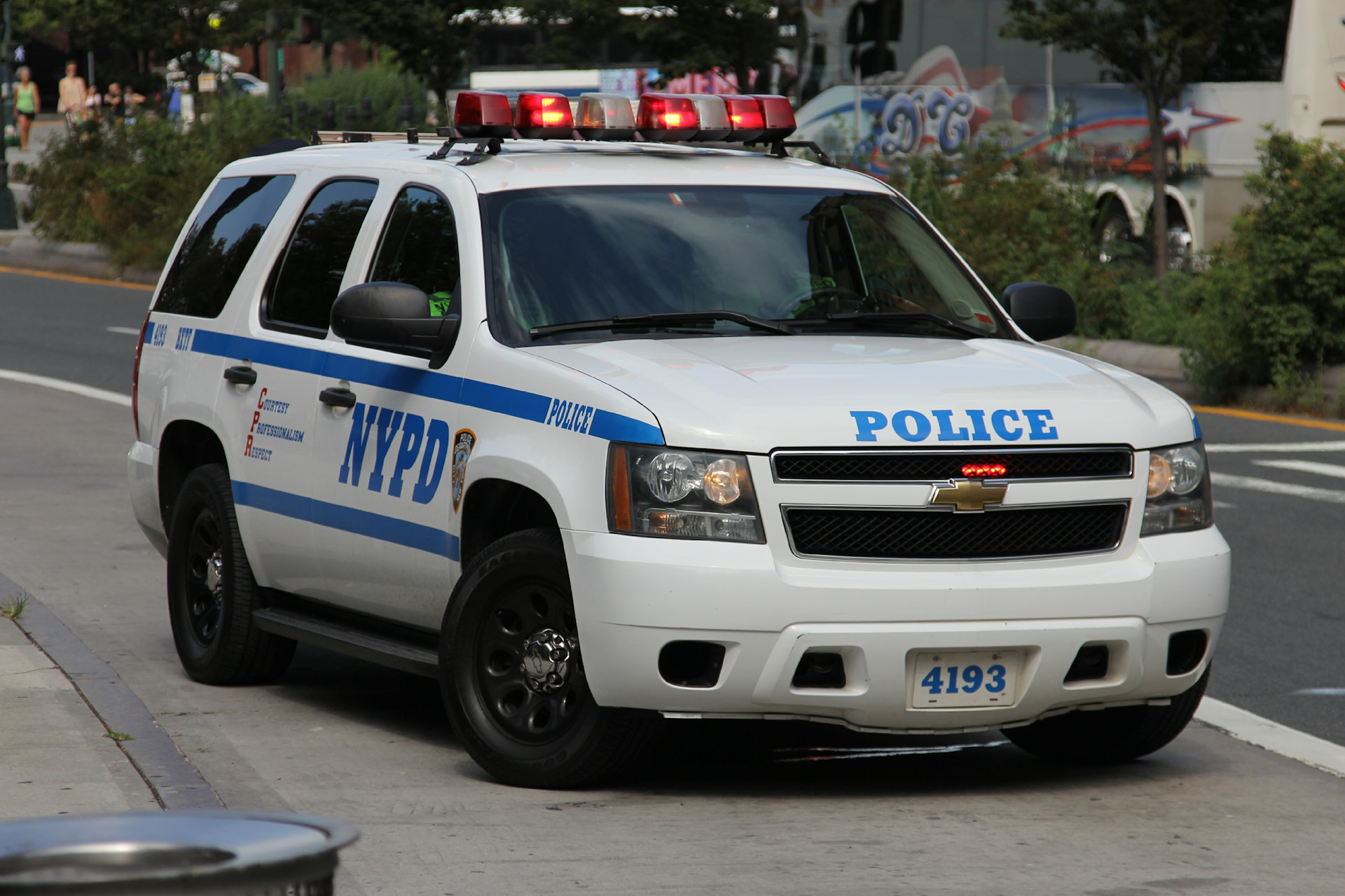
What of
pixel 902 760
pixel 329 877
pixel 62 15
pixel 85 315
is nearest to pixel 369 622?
pixel 902 760

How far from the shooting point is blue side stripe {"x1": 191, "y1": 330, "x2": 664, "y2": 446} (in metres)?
5.24

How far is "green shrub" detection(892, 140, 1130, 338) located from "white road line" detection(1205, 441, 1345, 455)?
16.4ft

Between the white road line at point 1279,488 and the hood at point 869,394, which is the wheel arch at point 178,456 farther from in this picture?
the white road line at point 1279,488

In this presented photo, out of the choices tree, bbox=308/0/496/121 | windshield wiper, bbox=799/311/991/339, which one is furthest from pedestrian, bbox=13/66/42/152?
windshield wiper, bbox=799/311/991/339

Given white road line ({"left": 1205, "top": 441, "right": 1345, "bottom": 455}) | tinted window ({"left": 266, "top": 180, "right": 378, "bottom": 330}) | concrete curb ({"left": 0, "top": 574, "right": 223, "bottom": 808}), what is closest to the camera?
concrete curb ({"left": 0, "top": 574, "right": 223, "bottom": 808})

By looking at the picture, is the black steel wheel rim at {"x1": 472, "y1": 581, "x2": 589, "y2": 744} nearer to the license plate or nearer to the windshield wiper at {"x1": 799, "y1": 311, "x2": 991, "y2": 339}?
the license plate

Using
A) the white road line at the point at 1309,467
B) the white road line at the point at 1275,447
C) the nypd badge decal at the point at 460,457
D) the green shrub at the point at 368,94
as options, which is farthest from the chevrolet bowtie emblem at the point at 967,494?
→ the green shrub at the point at 368,94

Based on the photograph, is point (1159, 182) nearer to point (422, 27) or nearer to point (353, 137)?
→ point (422, 27)

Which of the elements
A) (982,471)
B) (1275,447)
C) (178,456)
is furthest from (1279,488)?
(982,471)

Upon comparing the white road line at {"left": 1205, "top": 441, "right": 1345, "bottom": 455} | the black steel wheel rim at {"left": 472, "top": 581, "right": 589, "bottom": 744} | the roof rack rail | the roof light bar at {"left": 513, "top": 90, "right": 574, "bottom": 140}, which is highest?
the roof light bar at {"left": 513, "top": 90, "right": 574, "bottom": 140}

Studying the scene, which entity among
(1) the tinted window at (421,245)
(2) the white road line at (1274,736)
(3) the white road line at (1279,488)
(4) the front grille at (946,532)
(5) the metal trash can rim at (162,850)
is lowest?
(3) the white road line at (1279,488)

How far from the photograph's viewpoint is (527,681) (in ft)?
18.3

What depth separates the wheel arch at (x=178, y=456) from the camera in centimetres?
741

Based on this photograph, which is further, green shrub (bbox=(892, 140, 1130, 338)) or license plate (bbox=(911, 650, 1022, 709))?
green shrub (bbox=(892, 140, 1130, 338))
